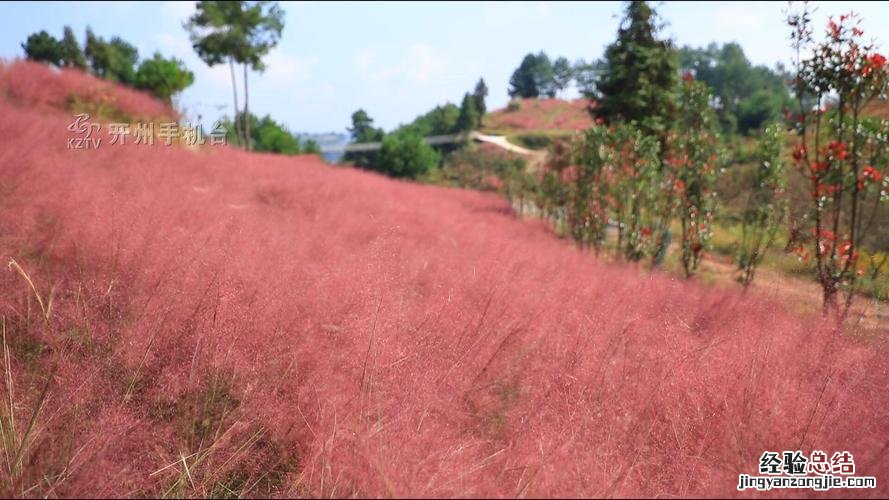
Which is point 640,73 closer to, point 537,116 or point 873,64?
point 873,64

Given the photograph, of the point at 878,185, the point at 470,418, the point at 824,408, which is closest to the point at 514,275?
the point at 470,418

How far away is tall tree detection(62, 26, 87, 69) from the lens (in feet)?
109

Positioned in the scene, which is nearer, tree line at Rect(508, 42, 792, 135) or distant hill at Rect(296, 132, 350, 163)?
tree line at Rect(508, 42, 792, 135)

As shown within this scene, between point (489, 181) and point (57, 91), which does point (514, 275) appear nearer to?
point (57, 91)

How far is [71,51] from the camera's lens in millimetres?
34375

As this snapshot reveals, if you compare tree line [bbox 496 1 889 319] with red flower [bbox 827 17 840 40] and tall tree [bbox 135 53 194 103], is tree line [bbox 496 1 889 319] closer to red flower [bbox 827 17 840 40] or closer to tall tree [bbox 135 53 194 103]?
red flower [bbox 827 17 840 40]

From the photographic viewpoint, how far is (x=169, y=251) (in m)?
2.99

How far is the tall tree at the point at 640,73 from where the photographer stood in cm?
1442

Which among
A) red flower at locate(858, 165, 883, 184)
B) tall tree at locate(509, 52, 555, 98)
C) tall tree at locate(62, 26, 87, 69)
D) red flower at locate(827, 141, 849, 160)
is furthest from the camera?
tall tree at locate(509, 52, 555, 98)

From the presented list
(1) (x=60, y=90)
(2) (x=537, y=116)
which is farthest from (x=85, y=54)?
(2) (x=537, y=116)

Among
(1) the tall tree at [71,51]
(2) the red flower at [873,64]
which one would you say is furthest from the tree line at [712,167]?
(1) the tall tree at [71,51]

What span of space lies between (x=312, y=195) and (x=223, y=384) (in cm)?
554

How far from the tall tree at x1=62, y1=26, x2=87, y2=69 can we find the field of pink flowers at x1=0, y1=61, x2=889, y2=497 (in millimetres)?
38656

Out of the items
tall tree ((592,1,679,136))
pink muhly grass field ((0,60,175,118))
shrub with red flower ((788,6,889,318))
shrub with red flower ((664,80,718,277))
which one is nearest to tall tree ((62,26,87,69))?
pink muhly grass field ((0,60,175,118))
